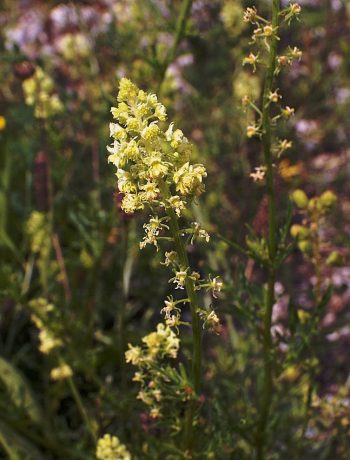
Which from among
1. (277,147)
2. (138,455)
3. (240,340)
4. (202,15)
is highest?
(202,15)

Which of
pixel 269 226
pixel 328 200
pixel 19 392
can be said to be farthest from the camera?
pixel 19 392

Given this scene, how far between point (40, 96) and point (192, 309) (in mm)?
1518

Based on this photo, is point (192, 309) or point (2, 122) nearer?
point (192, 309)

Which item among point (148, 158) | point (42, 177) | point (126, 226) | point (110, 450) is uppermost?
point (42, 177)

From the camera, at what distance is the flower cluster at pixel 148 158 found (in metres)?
1.14

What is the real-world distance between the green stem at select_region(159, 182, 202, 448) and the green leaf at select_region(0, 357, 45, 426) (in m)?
0.85

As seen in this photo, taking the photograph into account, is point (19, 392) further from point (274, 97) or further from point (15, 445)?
point (274, 97)

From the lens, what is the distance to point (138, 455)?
169cm

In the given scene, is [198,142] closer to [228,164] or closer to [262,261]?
[228,164]

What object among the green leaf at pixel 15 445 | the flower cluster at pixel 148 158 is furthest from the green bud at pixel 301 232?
the green leaf at pixel 15 445

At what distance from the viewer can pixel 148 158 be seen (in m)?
1.14

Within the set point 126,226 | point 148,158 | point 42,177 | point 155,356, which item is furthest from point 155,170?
point 42,177

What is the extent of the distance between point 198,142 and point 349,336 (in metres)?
1.28

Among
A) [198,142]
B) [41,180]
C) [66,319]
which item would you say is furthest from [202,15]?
[66,319]
